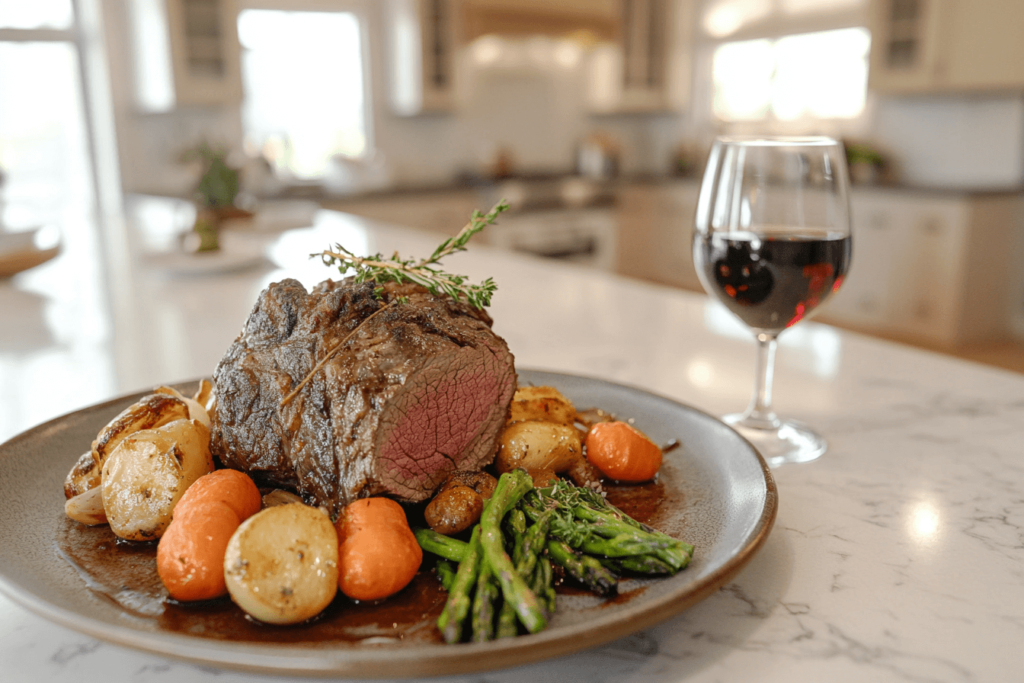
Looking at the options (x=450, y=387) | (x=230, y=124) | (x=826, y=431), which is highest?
(x=230, y=124)

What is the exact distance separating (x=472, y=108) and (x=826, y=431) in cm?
717

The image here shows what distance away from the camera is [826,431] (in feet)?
4.11

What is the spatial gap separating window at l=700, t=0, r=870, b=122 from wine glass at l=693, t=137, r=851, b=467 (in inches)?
269

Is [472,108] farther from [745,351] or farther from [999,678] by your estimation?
[999,678]

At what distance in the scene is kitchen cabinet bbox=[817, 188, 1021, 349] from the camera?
5938 millimetres

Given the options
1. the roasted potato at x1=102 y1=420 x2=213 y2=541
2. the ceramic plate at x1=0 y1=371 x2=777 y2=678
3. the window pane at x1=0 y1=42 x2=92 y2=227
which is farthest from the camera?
the window pane at x1=0 y1=42 x2=92 y2=227

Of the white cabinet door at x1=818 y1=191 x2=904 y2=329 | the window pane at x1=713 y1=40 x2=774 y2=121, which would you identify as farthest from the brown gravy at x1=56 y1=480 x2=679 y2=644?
the window pane at x1=713 y1=40 x2=774 y2=121

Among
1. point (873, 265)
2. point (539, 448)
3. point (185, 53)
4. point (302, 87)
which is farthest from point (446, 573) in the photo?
point (302, 87)

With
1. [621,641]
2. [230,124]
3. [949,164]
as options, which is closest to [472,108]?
[230,124]

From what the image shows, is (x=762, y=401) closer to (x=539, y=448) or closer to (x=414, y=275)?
(x=539, y=448)

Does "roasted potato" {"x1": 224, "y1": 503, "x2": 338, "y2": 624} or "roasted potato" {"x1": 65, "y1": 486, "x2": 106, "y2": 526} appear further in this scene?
"roasted potato" {"x1": 65, "y1": 486, "x2": 106, "y2": 526}

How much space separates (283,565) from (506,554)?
0.19 m

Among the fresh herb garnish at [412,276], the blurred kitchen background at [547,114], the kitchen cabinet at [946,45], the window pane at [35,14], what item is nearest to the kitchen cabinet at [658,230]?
the blurred kitchen background at [547,114]

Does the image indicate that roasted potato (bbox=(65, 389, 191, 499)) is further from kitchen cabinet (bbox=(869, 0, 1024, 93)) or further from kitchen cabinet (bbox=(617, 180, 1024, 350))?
kitchen cabinet (bbox=(869, 0, 1024, 93))
